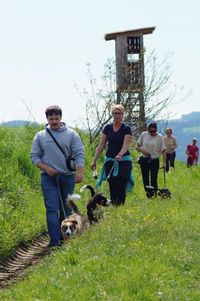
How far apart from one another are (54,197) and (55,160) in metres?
0.52

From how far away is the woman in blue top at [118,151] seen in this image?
10938 millimetres

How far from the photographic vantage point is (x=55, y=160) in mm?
9430

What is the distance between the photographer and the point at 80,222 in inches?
392

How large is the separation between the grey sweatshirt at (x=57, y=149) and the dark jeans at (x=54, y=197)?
0.58ft

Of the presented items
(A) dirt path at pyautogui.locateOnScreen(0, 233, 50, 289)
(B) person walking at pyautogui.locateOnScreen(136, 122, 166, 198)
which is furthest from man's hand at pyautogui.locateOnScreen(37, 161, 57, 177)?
(B) person walking at pyautogui.locateOnScreen(136, 122, 166, 198)

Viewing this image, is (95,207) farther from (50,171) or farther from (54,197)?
(50,171)

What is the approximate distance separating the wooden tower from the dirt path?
1215cm

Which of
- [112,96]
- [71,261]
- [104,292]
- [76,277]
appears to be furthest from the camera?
[112,96]

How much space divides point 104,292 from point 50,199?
351cm

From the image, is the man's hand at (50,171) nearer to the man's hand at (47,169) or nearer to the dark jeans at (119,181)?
the man's hand at (47,169)

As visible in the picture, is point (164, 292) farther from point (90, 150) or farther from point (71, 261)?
point (90, 150)

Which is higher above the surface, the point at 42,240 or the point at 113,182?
the point at 113,182

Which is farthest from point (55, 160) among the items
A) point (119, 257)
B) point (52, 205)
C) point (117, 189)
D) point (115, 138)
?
point (119, 257)

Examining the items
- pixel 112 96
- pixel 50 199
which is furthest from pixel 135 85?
pixel 50 199
